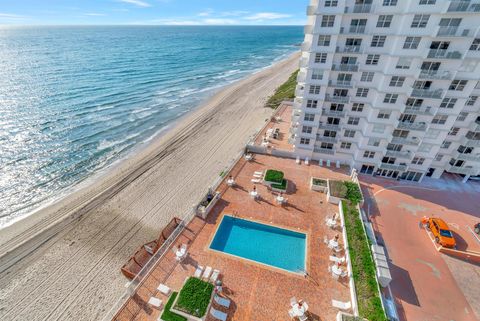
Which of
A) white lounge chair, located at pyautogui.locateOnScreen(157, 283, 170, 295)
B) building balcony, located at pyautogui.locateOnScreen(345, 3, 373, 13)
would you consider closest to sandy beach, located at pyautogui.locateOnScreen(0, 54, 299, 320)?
white lounge chair, located at pyautogui.locateOnScreen(157, 283, 170, 295)

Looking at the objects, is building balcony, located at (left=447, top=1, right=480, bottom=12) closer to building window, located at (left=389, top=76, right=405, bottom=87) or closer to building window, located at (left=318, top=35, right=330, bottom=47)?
building window, located at (left=389, top=76, right=405, bottom=87)

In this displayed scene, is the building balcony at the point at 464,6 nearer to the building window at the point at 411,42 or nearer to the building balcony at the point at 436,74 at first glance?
the building window at the point at 411,42

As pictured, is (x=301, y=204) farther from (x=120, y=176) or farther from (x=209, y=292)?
(x=120, y=176)

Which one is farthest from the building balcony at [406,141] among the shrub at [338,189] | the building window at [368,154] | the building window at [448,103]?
the shrub at [338,189]

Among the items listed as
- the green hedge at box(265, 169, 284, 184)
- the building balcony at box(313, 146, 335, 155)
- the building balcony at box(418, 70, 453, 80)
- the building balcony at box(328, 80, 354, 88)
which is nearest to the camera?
the building balcony at box(418, 70, 453, 80)

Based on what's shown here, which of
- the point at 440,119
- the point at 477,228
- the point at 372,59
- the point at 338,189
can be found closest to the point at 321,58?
the point at 372,59

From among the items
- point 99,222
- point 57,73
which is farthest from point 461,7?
point 57,73
